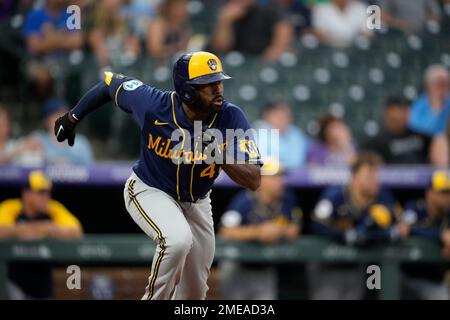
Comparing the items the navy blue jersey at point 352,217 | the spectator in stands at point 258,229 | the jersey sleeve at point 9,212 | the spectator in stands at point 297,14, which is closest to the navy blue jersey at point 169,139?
the spectator in stands at point 258,229

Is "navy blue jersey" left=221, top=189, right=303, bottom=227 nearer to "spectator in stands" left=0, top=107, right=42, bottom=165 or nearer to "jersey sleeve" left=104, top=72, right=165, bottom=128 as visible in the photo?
"spectator in stands" left=0, top=107, right=42, bottom=165

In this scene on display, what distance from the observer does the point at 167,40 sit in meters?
8.41

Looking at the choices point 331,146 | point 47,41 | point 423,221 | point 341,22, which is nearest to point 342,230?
point 423,221

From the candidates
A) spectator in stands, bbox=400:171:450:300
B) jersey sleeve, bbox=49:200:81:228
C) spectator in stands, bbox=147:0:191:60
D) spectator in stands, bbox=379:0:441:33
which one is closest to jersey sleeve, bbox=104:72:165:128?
jersey sleeve, bbox=49:200:81:228

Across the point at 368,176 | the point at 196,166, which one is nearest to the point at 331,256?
the point at 368,176

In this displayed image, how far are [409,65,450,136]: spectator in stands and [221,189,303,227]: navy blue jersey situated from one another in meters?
1.70

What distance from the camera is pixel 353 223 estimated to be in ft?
22.7

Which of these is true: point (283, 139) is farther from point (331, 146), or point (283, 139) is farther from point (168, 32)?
point (168, 32)

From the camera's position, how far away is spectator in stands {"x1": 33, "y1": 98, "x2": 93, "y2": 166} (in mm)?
7786

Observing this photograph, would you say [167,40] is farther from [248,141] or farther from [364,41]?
[248,141]

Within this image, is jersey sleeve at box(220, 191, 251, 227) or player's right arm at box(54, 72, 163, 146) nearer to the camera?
player's right arm at box(54, 72, 163, 146)

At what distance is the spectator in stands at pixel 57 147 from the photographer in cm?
779

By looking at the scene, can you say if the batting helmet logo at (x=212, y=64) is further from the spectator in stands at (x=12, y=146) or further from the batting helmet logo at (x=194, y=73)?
the spectator in stands at (x=12, y=146)

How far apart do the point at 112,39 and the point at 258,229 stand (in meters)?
2.56
